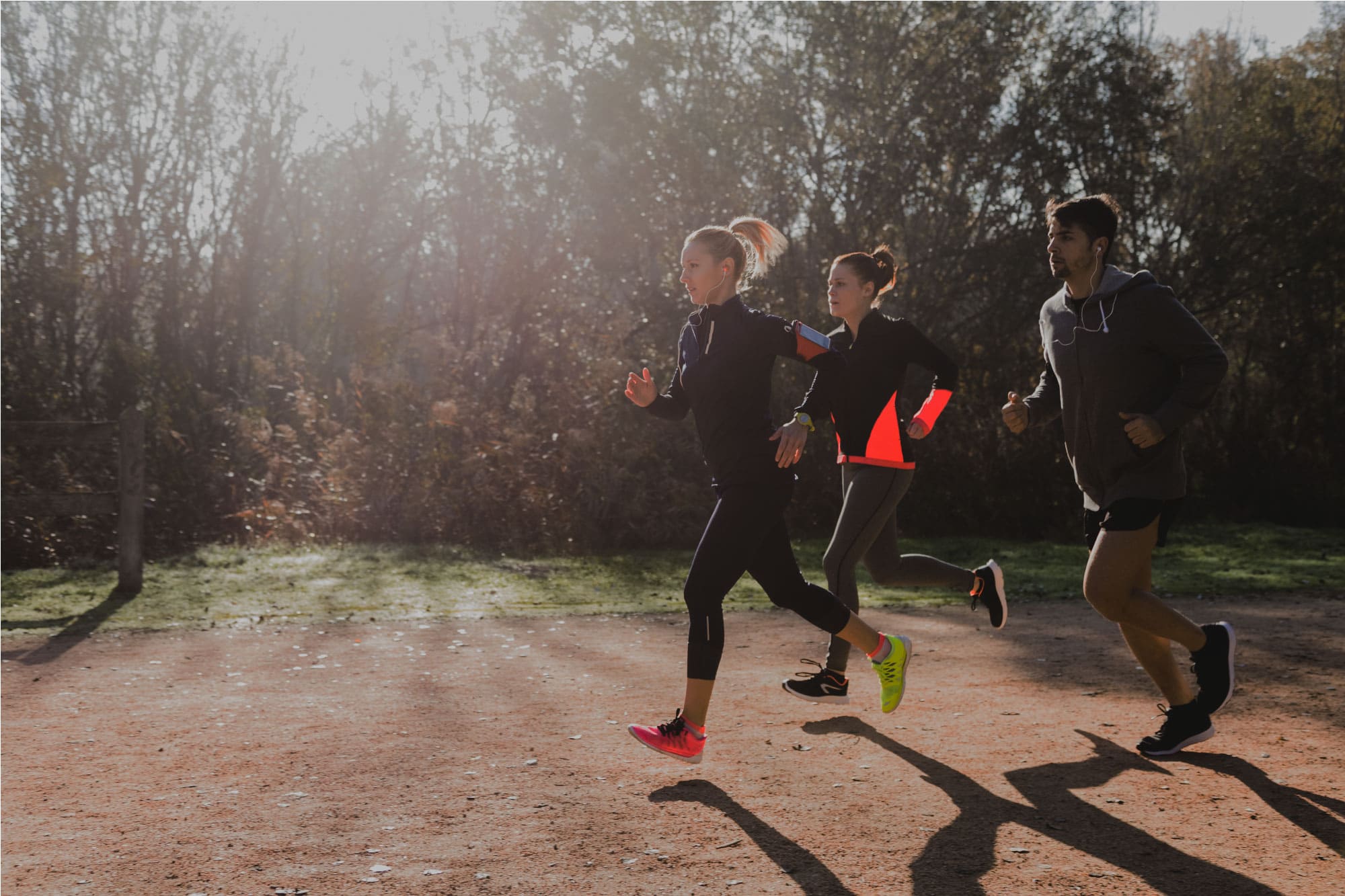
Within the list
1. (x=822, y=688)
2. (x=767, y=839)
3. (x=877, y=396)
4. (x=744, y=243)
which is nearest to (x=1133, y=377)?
(x=877, y=396)

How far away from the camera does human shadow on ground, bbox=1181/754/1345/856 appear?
3529 millimetres

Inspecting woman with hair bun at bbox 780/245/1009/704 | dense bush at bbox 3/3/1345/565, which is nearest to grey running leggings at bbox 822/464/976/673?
woman with hair bun at bbox 780/245/1009/704

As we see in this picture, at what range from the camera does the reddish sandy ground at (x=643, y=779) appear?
10.8 feet

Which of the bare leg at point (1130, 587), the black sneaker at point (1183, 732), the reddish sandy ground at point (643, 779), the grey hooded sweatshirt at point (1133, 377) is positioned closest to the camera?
the reddish sandy ground at point (643, 779)

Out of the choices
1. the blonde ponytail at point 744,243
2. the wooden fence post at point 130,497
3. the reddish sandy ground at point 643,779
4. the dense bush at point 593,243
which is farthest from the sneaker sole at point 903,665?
the dense bush at point 593,243

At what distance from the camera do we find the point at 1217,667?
4.44 metres

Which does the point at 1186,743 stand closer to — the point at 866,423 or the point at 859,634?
the point at 859,634

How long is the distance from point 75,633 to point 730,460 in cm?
597

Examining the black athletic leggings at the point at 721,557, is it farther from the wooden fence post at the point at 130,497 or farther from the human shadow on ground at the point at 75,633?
the wooden fence post at the point at 130,497

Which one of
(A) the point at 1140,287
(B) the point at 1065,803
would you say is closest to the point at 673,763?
(B) the point at 1065,803

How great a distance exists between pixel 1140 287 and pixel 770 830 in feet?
8.14

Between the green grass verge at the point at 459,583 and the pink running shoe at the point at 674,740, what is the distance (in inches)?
199

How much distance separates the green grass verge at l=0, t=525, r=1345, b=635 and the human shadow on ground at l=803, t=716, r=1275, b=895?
17.1ft

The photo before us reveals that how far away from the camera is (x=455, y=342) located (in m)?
16.7
